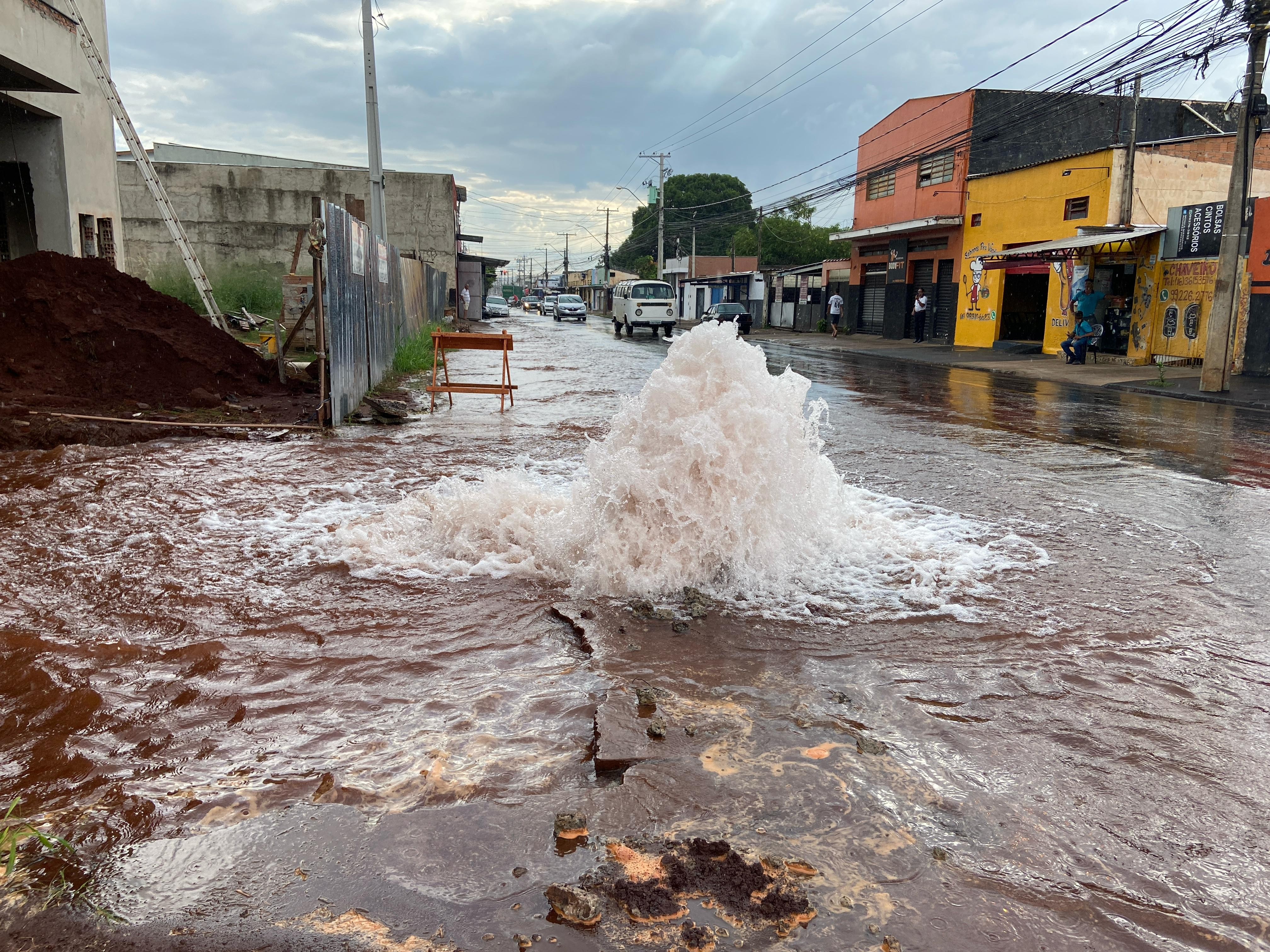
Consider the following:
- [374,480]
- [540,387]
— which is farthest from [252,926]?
[540,387]

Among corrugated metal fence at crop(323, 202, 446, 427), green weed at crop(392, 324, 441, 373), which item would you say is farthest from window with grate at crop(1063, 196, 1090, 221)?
corrugated metal fence at crop(323, 202, 446, 427)

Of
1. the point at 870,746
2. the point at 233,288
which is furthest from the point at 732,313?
the point at 870,746

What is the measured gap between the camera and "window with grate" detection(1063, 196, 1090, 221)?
77.4 feet

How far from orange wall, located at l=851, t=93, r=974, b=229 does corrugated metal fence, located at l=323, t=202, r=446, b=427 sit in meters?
21.0

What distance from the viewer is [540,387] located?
1530cm

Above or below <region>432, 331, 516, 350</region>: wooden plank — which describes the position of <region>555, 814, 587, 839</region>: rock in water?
below

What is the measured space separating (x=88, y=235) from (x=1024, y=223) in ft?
79.1

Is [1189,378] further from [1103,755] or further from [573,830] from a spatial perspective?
[573,830]

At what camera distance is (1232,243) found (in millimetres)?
15430

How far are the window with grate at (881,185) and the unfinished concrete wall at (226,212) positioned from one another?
2013cm

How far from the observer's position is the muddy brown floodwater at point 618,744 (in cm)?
227

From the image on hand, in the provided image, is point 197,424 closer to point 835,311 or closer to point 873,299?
point 835,311

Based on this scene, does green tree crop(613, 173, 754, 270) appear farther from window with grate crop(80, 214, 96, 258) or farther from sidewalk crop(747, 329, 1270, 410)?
window with grate crop(80, 214, 96, 258)

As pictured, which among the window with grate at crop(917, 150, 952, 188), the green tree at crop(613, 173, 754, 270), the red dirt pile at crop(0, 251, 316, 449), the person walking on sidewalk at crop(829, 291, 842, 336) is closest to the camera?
the red dirt pile at crop(0, 251, 316, 449)
